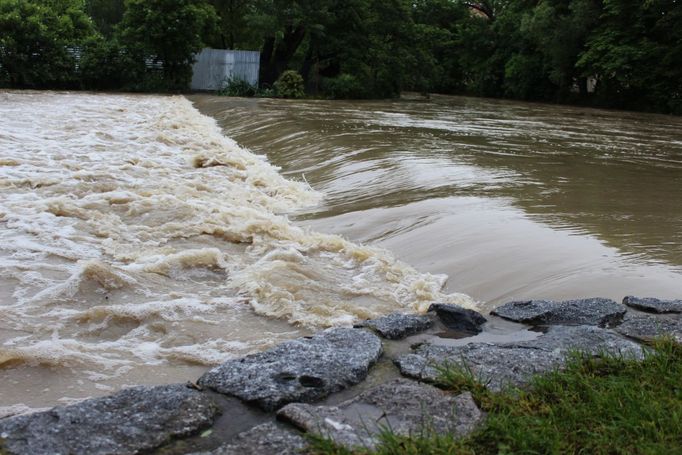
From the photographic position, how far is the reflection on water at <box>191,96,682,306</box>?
4.64m

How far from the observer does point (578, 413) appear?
2.29 meters

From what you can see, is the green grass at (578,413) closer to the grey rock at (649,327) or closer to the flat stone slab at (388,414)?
the flat stone slab at (388,414)

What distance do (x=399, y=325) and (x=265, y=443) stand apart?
1320 mm

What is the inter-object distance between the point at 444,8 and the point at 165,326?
141 feet

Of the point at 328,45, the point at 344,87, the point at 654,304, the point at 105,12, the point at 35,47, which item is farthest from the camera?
the point at 105,12

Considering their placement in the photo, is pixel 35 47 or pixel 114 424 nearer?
pixel 114 424

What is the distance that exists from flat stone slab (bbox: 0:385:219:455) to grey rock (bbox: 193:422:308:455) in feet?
0.63

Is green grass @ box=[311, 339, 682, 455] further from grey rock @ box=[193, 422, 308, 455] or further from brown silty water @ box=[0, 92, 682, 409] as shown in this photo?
brown silty water @ box=[0, 92, 682, 409]

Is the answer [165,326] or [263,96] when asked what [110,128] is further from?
[263,96]

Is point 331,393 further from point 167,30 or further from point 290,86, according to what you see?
point 167,30

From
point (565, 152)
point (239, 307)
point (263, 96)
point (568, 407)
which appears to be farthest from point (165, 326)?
point (263, 96)

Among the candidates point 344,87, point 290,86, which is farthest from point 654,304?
point 344,87

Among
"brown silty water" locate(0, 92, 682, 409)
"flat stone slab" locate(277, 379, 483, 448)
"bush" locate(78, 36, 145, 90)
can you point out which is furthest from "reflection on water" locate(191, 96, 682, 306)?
"bush" locate(78, 36, 145, 90)

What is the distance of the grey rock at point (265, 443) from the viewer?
2.07m
